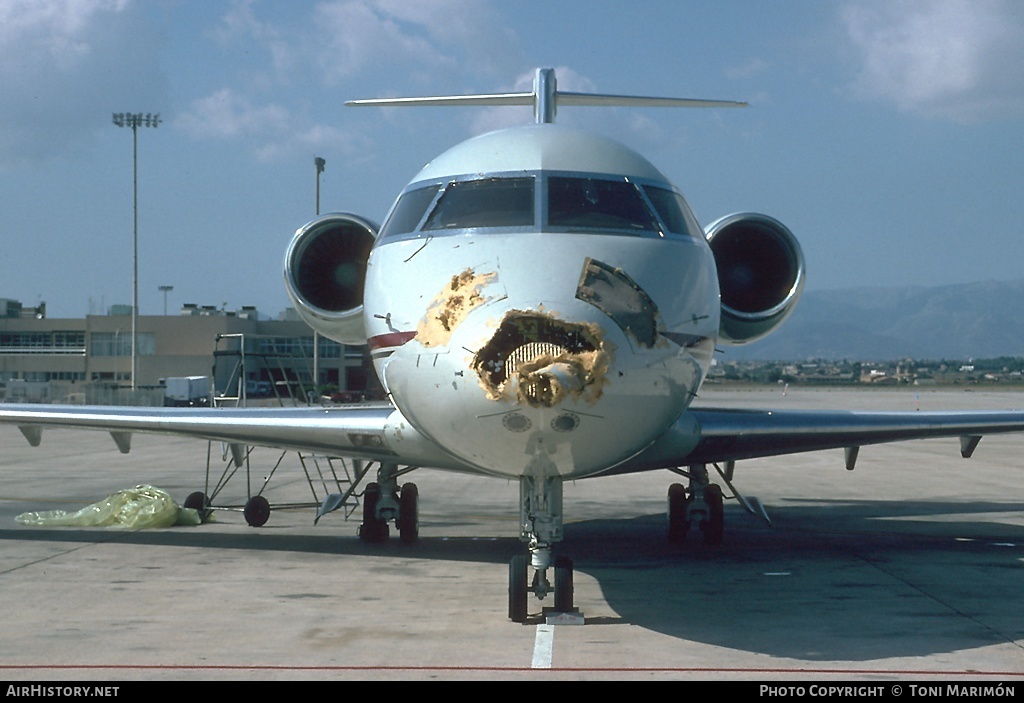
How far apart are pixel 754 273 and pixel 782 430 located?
1737 millimetres

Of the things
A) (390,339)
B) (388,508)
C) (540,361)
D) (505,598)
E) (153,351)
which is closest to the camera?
(540,361)

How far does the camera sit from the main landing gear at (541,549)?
8094 mm

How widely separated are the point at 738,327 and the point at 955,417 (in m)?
2.68

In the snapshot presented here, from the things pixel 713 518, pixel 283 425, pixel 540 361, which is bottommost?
pixel 713 518

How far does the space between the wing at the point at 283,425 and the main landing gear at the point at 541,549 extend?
1.33 meters

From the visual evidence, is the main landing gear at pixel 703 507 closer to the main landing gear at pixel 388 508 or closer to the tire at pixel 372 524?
the main landing gear at pixel 388 508

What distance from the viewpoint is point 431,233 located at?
27.7 feet

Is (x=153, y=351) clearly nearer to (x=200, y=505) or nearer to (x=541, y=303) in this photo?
(x=200, y=505)

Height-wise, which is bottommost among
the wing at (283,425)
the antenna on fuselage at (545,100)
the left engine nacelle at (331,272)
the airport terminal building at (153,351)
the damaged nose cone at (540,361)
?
the airport terminal building at (153,351)

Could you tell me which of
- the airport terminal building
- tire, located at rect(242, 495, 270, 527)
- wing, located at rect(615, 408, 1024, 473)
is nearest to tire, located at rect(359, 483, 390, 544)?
tire, located at rect(242, 495, 270, 527)

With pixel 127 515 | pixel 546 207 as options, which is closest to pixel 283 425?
pixel 546 207

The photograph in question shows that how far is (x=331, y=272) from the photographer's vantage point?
1194cm

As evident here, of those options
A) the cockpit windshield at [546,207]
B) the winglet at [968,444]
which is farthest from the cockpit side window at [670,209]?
the winglet at [968,444]

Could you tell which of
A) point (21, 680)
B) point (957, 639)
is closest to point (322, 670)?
point (21, 680)
